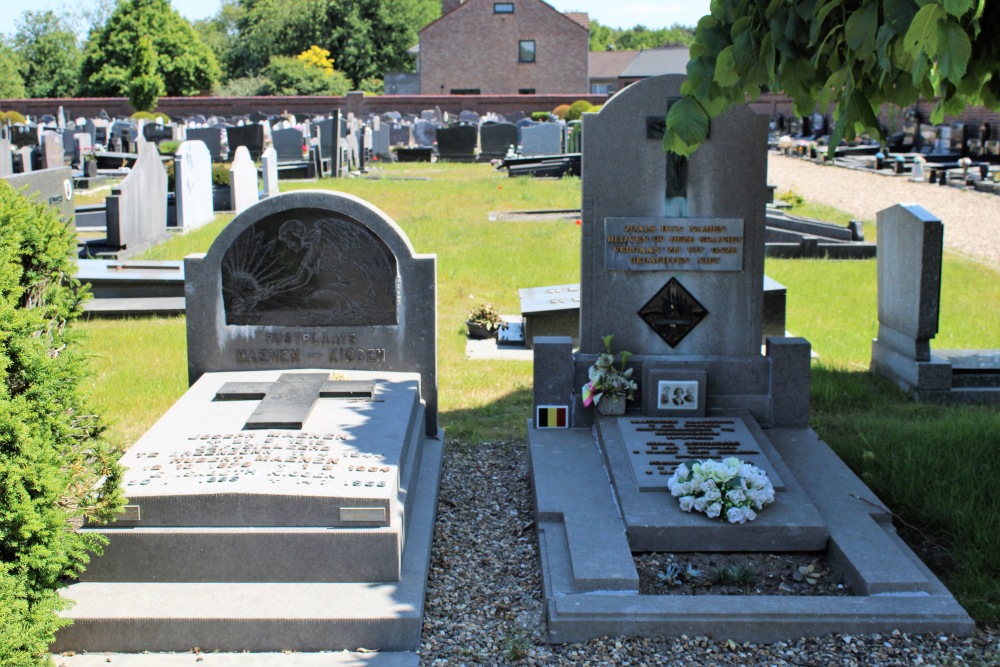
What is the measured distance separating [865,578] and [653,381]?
209 centimetres

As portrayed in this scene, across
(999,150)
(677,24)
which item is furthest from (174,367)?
(677,24)

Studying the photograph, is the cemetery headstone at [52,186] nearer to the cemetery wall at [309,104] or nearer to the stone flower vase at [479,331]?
the stone flower vase at [479,331]

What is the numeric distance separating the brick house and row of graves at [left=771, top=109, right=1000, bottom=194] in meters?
23.4

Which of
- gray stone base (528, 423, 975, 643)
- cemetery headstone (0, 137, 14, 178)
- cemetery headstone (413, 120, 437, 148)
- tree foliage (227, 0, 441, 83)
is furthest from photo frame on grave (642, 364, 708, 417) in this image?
tree foliage (227, 0, 441, 83)

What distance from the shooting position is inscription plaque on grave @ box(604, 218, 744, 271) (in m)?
6.41

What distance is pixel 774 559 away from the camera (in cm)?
499

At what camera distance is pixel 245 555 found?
180 inches

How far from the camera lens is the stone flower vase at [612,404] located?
6.33 m

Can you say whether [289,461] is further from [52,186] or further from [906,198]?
[906,198]

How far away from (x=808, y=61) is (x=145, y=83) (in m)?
44.5

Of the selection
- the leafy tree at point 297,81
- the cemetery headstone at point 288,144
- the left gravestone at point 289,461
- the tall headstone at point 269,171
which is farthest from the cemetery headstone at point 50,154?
the leafy tree at point 297,81

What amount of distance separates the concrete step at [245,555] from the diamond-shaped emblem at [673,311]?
2.63 metres

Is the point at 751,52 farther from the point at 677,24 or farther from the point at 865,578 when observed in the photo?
the point at 677,24

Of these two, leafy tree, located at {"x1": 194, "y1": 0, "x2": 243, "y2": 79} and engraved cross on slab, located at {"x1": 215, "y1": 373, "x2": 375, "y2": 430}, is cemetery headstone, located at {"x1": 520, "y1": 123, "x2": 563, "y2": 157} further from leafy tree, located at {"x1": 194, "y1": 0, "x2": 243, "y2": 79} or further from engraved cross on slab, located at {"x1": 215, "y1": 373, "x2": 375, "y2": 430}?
leafy tree, located at {"x1": 194, "y1": 0, "x2": 243, "y2": 79}
